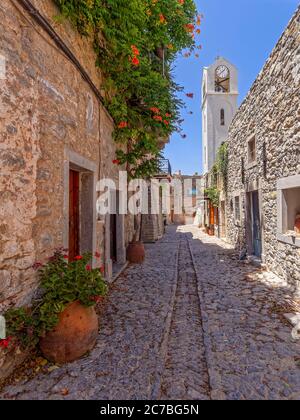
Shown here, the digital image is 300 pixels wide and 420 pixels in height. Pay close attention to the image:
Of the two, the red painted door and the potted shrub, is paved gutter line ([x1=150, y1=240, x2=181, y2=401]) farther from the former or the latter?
the red painted door

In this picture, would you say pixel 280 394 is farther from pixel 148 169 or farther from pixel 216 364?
pixel 148 169

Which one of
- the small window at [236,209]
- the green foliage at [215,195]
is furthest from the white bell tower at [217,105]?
the small window at [236,209]

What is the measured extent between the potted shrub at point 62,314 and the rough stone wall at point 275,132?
13.1 feet

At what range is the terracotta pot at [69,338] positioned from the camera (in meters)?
2.56

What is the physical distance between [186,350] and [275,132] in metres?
4.84

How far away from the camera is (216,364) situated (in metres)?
2.60

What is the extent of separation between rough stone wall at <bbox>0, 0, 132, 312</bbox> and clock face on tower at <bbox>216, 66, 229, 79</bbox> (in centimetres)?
2140

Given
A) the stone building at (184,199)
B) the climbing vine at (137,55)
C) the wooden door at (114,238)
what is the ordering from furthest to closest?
1. the stone building at (184,199)
2. the wooden door at (114,238)
3. the climbing vine at (137,55)

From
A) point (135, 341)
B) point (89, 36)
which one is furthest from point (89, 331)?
point (89, 36)

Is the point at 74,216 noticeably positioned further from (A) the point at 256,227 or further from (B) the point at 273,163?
(A) the point at 256,227

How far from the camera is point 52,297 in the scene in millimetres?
2580

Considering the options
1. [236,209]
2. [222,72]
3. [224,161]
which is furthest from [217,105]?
[236,209]

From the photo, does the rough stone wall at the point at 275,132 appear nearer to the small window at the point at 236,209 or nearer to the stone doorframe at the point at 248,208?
the stone doorframe at the point at 248,208

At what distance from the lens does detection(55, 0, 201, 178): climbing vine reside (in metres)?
3.64
